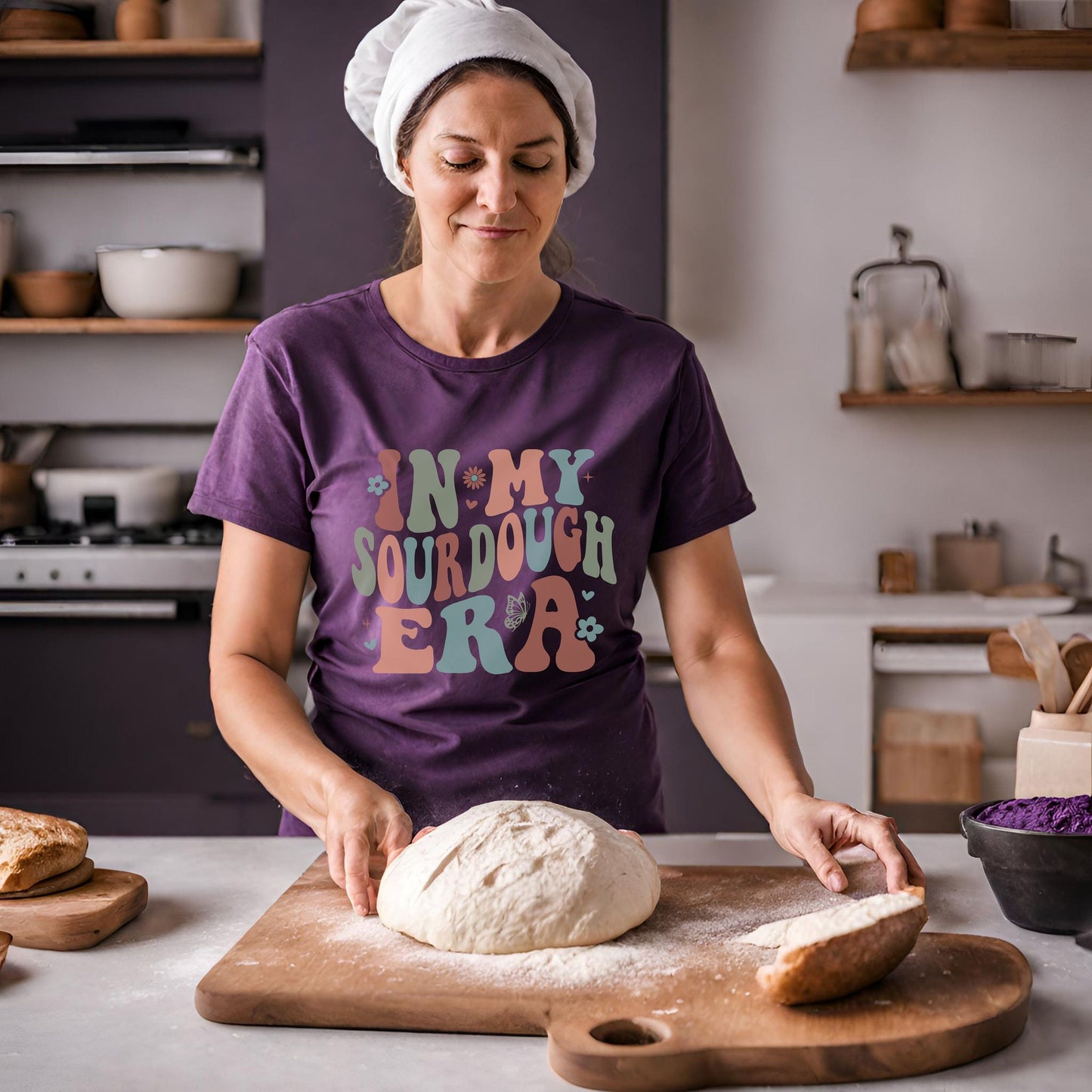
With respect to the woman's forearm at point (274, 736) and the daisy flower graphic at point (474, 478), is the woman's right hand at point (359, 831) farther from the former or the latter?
the daisy flower graphic at point (474, 478)

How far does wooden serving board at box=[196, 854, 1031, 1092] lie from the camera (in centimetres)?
69

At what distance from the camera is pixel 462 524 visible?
1.19m

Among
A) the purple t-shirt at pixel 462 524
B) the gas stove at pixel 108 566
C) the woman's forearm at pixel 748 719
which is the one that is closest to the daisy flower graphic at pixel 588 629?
the purple t-shirt at pixel 462 524

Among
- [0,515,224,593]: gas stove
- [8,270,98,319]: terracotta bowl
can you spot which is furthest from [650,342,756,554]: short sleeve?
[8,270,98,319]: terracotta bowl

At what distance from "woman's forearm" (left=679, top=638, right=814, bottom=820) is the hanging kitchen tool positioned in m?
1.97

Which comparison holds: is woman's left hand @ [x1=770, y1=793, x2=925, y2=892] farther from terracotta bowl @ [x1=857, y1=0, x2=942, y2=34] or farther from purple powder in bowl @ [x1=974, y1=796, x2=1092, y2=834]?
terracotta bowl @ [x1=857, y1=0, x2=942, y2=34]

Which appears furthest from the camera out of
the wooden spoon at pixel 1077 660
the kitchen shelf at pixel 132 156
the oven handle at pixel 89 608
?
the kitchen shelf at pixel 132 156

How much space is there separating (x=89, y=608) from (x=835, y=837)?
7.05ft

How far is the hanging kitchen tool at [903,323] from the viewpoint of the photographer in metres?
2.99

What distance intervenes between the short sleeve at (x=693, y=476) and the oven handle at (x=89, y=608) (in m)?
1.74

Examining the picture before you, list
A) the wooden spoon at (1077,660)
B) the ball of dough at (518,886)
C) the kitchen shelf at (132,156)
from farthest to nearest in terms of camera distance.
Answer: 1. the kitchen shelf at (132,156)
2. the wooden spoon at (1077,660)
3. the ball of dough at (518,886)

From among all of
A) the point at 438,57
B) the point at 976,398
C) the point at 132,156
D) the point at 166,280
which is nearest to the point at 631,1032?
the point at 438,57

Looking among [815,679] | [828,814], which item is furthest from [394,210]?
[828,814]

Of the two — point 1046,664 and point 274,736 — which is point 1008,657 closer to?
point 1046,664
